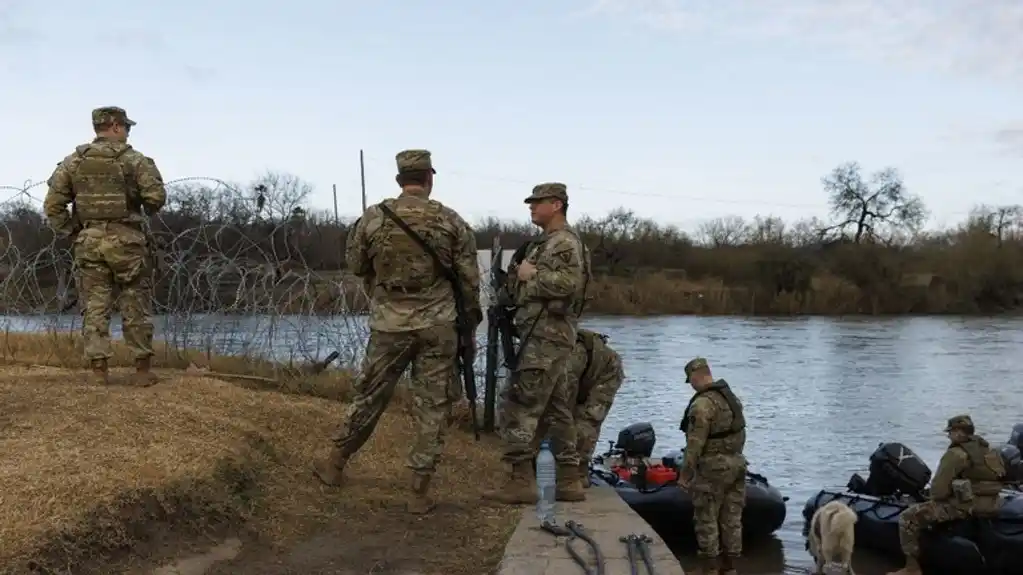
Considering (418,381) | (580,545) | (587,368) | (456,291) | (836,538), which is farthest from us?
(836,538)

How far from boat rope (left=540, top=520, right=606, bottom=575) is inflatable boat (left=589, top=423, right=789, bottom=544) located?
120 inches

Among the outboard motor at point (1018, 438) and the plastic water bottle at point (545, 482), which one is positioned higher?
the plastic water bottle at point (545, 482)

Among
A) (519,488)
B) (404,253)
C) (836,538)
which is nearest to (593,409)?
(519,488)

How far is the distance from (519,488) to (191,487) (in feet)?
6.55

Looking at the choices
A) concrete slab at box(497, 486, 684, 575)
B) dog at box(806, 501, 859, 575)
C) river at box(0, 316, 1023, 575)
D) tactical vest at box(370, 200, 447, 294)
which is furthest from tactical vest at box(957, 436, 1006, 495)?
tactical vest at box(370, 200, 447, 294)

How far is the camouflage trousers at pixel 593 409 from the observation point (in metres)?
7.67

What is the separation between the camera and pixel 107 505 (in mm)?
5227

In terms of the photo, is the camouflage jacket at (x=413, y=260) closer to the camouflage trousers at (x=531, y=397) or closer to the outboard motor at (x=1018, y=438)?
the camouflage trousers at (x=531, y=397)

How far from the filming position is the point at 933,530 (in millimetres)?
9086

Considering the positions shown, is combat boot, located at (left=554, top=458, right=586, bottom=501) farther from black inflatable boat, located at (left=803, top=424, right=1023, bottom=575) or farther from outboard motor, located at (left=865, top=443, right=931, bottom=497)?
outboard motor, located at (left=865, top=443, right=931, bottom=497)

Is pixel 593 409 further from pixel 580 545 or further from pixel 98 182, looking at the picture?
pixel 98 182

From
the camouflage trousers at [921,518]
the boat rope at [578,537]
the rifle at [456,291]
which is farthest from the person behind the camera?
the camouflage trousers at [921,518]

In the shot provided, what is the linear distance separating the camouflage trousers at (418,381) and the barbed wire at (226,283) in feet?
12.1

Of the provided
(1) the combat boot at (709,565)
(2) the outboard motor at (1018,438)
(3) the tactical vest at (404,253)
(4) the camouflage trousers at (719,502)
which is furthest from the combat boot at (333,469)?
(2) the outboard motor at (1018,438)
